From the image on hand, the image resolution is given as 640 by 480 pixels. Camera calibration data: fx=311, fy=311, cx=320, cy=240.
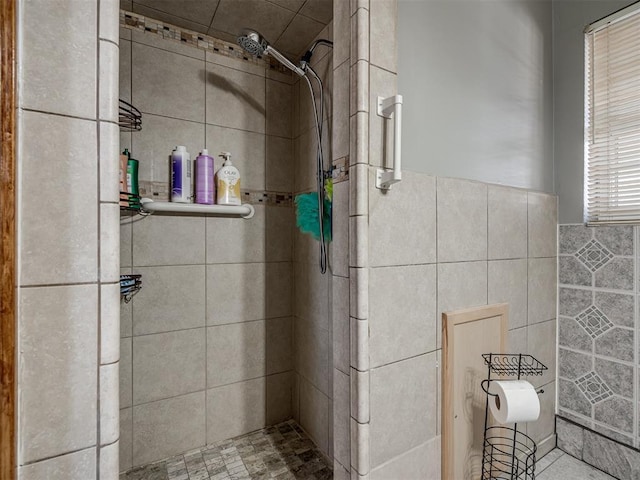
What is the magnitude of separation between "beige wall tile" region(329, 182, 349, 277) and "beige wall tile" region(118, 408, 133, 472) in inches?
49.9

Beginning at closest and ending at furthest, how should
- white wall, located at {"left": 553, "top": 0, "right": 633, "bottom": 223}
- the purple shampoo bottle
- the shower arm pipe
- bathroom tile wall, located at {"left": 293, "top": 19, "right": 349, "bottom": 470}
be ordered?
the shower arm pipe, bathroom tile wall, located at {"left": 293, "top": 19, "right": 349, "bottom": 470}, white wall, located at {"left": 553, "top": 0, "right": 633, "bottom": 223}, the purple shampoo bottle

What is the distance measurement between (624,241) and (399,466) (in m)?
1.30

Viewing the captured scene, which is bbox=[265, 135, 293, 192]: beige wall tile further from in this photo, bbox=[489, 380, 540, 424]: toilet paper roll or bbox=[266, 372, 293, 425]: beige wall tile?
bbox=[489, 380, 540, 424]: toilet paper roll

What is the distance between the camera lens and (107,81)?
23.0 inches

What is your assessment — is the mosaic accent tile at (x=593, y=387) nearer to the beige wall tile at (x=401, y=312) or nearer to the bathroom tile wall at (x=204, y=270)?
the beige wall tile at (x=401, y=312)

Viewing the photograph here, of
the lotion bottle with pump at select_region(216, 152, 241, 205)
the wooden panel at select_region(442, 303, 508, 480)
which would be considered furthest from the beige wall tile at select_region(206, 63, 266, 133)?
the wooden panel at select_region(442, 303, 508, 480)

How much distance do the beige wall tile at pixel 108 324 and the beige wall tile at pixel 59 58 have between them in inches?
9.2

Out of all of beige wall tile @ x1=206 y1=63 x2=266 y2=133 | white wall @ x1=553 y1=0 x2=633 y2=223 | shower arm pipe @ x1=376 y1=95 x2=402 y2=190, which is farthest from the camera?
beige wall tile @ x1=206 y1=63 x2=266 y2=133

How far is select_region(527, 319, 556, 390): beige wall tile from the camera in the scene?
1.41m

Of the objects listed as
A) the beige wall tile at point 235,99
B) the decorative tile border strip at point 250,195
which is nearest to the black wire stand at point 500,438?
the decorative tile border strip at point 250,195

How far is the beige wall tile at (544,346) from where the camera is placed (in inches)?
55.6

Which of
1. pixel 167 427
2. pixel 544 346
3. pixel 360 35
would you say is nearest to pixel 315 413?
pixel 167 427

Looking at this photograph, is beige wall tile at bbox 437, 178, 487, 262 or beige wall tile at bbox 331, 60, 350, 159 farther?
beige wall tile at bbox 437, 178, 487, 262

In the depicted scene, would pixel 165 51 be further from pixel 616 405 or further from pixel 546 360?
pixel 616 405
